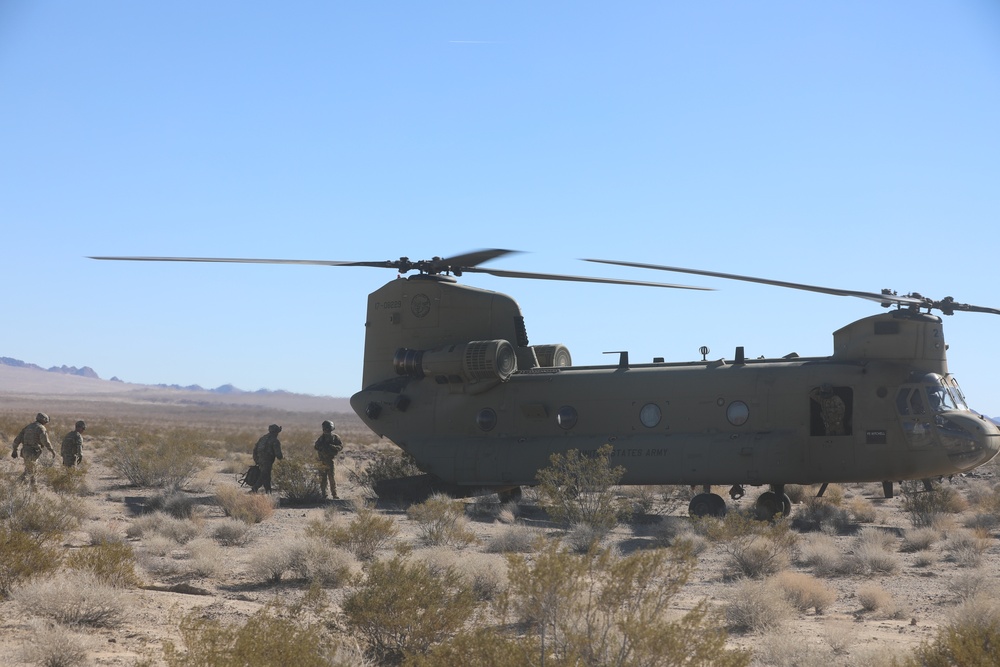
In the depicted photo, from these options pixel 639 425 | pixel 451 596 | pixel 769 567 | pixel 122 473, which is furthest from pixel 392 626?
pixel 122 473

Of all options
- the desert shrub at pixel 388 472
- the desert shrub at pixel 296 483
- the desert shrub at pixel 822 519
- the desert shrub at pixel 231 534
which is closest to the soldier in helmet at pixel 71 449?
the desert shrub at pixel 296 483

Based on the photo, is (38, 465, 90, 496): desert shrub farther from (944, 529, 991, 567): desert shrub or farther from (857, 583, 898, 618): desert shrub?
(944, 529, 991, 567): desert shrub

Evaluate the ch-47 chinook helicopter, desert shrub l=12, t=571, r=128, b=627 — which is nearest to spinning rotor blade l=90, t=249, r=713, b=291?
the ch-47 chinook helicopter

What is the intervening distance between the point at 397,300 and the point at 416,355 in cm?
148

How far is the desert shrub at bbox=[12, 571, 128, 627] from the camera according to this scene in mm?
8703

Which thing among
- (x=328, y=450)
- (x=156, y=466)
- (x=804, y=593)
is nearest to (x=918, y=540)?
(x=804, y=593)

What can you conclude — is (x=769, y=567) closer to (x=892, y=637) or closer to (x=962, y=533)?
(x=892, y=637)

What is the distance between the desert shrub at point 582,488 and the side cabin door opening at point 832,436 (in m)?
3.50

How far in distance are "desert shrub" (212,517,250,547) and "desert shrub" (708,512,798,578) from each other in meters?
7.00

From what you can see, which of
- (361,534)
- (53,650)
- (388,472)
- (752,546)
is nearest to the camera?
(53,650)

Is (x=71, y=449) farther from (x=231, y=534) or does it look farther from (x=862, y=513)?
(x=862, y=513)

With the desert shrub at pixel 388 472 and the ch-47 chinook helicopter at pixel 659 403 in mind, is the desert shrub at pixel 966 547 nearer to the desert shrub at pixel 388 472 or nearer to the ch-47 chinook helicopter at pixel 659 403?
the ch-47 chinook helicopter at pixel 659 403

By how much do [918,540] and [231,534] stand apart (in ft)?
35.5

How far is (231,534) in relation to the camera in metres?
14.8
